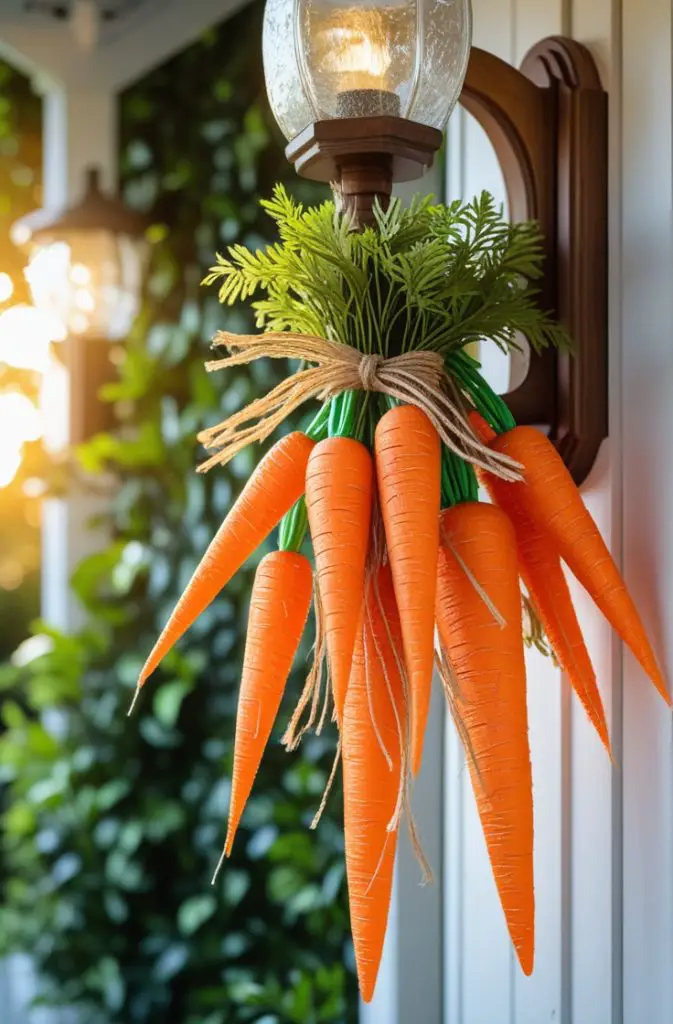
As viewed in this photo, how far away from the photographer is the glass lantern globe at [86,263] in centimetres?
168

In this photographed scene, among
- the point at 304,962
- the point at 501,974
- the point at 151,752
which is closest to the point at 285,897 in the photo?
the point at 304,962

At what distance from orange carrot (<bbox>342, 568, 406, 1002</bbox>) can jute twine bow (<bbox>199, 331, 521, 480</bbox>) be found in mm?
113

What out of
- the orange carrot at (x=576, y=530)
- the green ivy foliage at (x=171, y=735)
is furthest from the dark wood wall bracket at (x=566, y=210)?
the green ivy foliage at (x=171, y=735)

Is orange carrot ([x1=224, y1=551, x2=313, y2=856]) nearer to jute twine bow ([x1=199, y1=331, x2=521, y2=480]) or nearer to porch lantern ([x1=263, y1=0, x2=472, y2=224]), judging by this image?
jute twine bow ([x1=199, y1=331, x2=521, y2=480])

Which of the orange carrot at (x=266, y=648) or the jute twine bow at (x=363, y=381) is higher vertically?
the jute twine bow at (x=363, y=381)

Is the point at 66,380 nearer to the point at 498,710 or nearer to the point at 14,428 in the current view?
the point at 14,428

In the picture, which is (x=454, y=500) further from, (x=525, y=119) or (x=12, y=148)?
(x=12, y=148)

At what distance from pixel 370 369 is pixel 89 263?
3.62 ft

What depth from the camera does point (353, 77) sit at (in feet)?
2.27

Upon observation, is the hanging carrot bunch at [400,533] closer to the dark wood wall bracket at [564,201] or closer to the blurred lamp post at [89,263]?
the dark wood wall bracket at [564,201]

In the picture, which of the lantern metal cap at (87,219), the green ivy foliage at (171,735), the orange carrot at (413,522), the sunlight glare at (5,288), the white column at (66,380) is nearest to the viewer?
the orange carrot at (413,522)

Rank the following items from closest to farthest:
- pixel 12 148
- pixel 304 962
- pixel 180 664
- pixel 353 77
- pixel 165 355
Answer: pixel 353 77 < pixel 304 962 < pixel 180 664 < pixel 165 355 < pixel 12 148

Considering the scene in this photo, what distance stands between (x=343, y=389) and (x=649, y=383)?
24 cm

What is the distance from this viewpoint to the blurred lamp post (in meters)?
1.68
